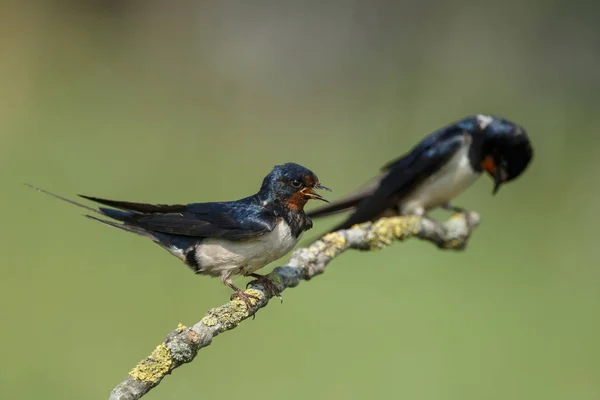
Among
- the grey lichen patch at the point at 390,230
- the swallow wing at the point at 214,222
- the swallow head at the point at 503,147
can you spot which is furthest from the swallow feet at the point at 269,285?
the swallow head at the point at 503,147

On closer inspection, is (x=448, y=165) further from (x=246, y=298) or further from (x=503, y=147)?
(x=246, y=298)

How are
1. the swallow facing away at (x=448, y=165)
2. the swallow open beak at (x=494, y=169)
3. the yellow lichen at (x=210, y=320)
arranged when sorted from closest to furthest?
the yellow lichen at (x=210, y=320) → the swallow facing away at (x=448, y=165) → the swallow open beak at (x=494, y=169)

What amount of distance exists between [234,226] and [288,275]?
232mm

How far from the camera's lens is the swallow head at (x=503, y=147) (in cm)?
361

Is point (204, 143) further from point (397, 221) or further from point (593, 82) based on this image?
point (397, 221)

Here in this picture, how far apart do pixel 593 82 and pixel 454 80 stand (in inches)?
51.4

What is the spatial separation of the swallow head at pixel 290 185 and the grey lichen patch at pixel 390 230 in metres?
0.66

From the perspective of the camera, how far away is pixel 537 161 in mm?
6727

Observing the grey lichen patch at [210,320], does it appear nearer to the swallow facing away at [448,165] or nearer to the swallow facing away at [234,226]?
the swallow facing away at [234,226]

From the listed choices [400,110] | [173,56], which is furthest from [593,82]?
[173,56]

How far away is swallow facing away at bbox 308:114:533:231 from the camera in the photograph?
3.58 metres

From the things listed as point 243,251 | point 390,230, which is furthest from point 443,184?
point 243,251

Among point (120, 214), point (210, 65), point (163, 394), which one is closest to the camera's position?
point (120, 214)

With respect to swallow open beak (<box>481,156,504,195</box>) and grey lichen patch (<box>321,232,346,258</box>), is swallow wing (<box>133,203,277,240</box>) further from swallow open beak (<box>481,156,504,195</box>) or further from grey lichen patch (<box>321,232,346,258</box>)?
swallow open beak (<box>481,156,504,195</box>)
